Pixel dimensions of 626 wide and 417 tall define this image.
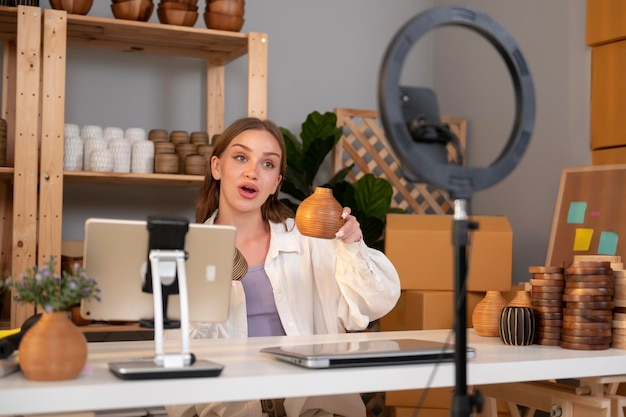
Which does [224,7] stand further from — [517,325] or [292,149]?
[517,325]

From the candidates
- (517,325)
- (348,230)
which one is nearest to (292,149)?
(348,230)

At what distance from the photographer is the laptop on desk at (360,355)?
1448mm

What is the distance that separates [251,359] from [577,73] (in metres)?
2.34

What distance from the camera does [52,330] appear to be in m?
1.34

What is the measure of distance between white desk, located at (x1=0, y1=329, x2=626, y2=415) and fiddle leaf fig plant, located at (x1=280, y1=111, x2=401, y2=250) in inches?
69.5

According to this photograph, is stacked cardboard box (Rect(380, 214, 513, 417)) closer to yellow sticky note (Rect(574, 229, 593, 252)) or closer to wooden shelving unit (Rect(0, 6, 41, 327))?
yellow sticky note (Rect(574, 229, 593, 252))

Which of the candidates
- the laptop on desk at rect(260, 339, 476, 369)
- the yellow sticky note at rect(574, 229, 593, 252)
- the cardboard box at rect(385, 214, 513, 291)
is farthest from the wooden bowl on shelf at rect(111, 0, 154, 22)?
the laptop on desk at rect(260, 339, 476, 369)

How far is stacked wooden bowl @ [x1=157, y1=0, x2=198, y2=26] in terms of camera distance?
329 centimetres

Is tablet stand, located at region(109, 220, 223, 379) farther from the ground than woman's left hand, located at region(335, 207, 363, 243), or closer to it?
closer to it

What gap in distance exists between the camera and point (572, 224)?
3.14 meters

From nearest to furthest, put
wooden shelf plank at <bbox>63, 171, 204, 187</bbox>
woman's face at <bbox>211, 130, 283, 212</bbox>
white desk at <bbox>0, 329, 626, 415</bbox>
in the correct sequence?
white desk at <bbox>0, 329, 626, 415</bbox> → woman's face at <bbox>211, 130, 283, 212</bbox> → wooden shelf plank at <bbox>63, 171, 204, 187</bbox>

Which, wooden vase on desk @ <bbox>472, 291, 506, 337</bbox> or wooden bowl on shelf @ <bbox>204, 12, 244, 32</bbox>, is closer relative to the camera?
wooden vase on desk @ <bbox>472, 291, 506, 337</bbox>

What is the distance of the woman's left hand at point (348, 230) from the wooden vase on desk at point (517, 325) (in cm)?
39

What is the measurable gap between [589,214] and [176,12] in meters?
1.78
